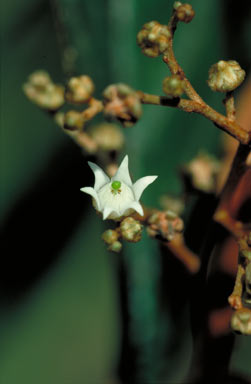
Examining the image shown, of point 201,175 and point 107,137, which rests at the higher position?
point 107,137

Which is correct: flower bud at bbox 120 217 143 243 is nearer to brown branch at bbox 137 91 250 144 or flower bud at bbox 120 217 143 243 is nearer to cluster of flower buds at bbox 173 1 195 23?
brown branch at bbox 137 91 250 144

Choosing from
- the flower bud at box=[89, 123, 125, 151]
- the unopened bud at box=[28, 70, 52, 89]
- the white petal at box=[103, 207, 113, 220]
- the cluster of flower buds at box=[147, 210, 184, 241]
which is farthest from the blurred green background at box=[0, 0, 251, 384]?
the white petal at box=[103, 207, 113, 220]

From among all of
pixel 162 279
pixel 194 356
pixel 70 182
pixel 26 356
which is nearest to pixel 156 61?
→ pixel 70 182

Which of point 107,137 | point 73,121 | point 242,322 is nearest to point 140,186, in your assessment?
point 73,121

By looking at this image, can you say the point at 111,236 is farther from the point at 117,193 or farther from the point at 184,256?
the point at 184,256

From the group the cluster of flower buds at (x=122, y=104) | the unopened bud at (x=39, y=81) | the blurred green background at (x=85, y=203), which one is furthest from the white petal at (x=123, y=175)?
the blurred green background at (x=85, y=203)

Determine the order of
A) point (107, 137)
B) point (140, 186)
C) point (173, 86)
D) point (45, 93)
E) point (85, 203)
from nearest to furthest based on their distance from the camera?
1. point (173, 86)
2. point (140, 186)
3. point (45, 93)
4. point (107, 137)
5. point (85, 203)

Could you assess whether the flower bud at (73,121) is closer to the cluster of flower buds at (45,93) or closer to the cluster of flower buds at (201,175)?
the cluster of flower buds at (45,93)
